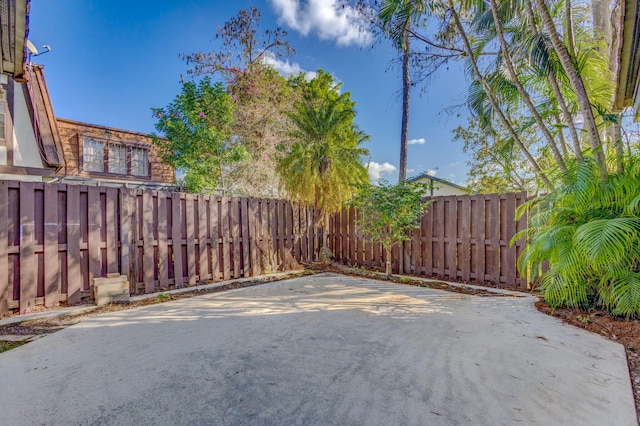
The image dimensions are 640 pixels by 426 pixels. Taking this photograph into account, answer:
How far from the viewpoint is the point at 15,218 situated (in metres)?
3.68

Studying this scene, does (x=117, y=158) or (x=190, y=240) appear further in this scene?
(x=117, y=158)

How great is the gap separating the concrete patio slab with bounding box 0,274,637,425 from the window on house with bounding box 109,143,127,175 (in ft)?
39.8

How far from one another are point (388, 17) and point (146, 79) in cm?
892

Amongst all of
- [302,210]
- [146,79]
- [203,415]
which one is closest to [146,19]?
[146,79]

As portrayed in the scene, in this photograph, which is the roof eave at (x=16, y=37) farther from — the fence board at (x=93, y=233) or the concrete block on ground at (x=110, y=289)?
the concrete block on ground at (x=110, y=289)

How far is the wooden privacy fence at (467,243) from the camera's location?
16.1 ft

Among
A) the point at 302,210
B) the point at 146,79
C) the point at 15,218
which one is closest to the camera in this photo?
the point at 15,218

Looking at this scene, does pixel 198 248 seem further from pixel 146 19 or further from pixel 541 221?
pixel 146 19

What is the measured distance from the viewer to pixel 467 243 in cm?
539

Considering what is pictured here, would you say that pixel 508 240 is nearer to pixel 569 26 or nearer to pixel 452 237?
pixel 452 237

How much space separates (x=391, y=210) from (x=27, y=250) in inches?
216

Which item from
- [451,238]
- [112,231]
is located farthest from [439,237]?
[112,231]

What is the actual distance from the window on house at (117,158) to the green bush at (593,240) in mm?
15323

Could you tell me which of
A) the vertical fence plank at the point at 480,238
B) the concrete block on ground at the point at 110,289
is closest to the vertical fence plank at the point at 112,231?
the concrete block on ground at the point at 110,289
